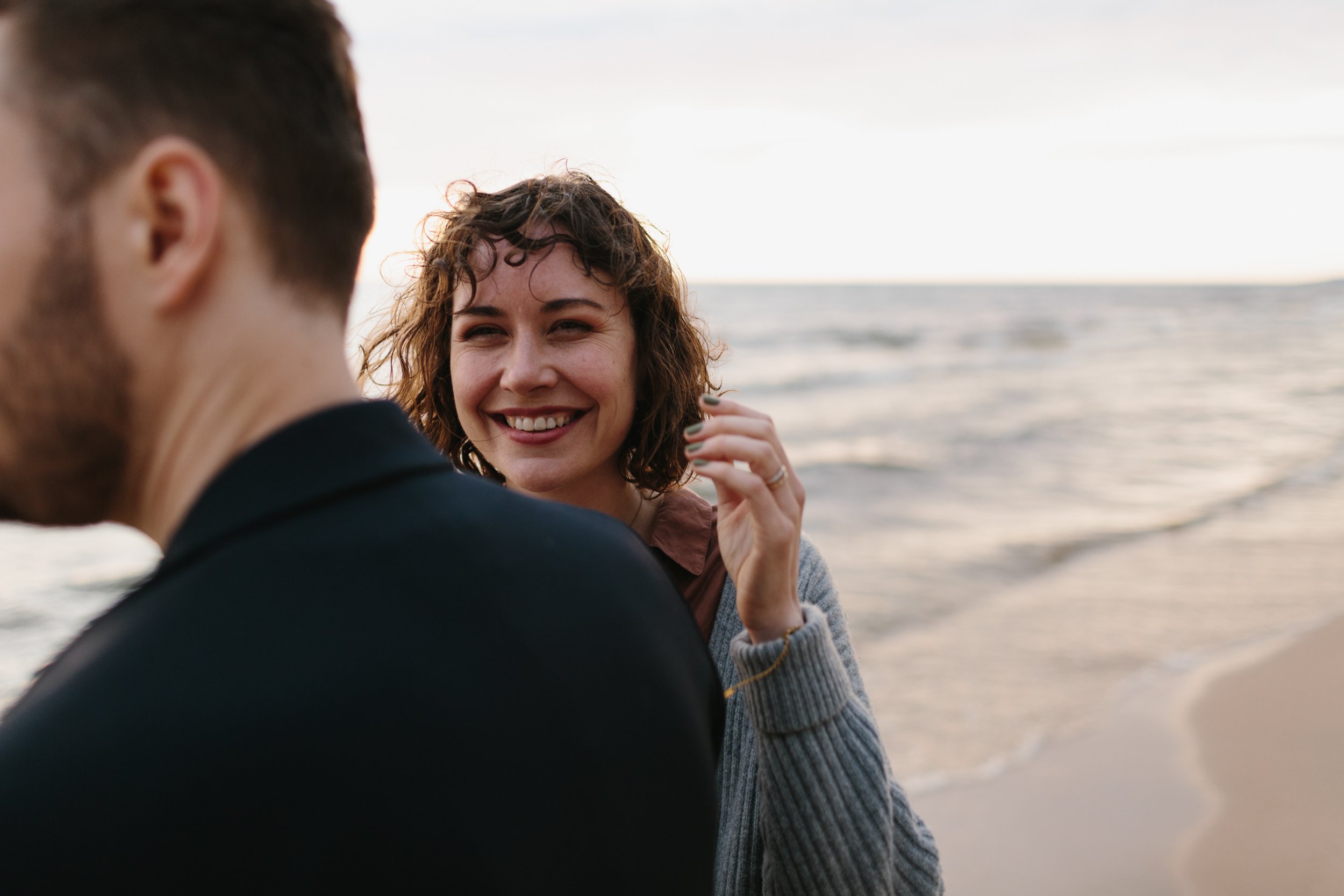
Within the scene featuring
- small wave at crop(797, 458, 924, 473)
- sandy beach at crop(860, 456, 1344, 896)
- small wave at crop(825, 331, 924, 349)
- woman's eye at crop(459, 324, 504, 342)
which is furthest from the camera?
small wave at crop(825, 331, 924, 349)

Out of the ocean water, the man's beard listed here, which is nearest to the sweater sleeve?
the man's beard

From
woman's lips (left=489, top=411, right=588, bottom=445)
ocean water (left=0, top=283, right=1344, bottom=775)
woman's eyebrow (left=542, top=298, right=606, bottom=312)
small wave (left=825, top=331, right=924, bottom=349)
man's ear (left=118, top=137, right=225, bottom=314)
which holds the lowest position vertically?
small wave (left=825, top=331, right=924, bottom=349)

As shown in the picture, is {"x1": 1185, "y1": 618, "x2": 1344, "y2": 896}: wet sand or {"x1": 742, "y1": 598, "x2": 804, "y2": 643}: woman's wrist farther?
{"x1": 1185, "y1": 618, "x2": 1344, "y2": 896}: wet sand

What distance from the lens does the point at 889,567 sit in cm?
884

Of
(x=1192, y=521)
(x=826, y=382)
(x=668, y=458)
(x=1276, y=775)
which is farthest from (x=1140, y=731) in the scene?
(x=826, y=382)

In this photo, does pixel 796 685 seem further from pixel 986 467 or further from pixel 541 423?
pixel 986 467

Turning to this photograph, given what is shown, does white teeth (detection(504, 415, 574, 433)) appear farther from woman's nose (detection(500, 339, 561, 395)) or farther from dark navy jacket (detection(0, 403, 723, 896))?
dark navy jacket (detection(0, 403, 723, 896))

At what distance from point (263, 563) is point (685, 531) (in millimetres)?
1807

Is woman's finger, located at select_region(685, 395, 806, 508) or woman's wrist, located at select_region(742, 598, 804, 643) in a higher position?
woman's finger, located at select_region(685, 395, 806, 508)

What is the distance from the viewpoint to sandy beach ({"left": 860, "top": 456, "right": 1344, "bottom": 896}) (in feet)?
14.4

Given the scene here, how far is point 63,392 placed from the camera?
1043mm

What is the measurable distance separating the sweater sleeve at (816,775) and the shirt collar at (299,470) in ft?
3.41

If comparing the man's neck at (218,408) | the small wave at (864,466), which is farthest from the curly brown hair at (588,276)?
the small wave at (864,466)

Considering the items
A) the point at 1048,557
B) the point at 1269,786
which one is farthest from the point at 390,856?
the point at 1048,557
